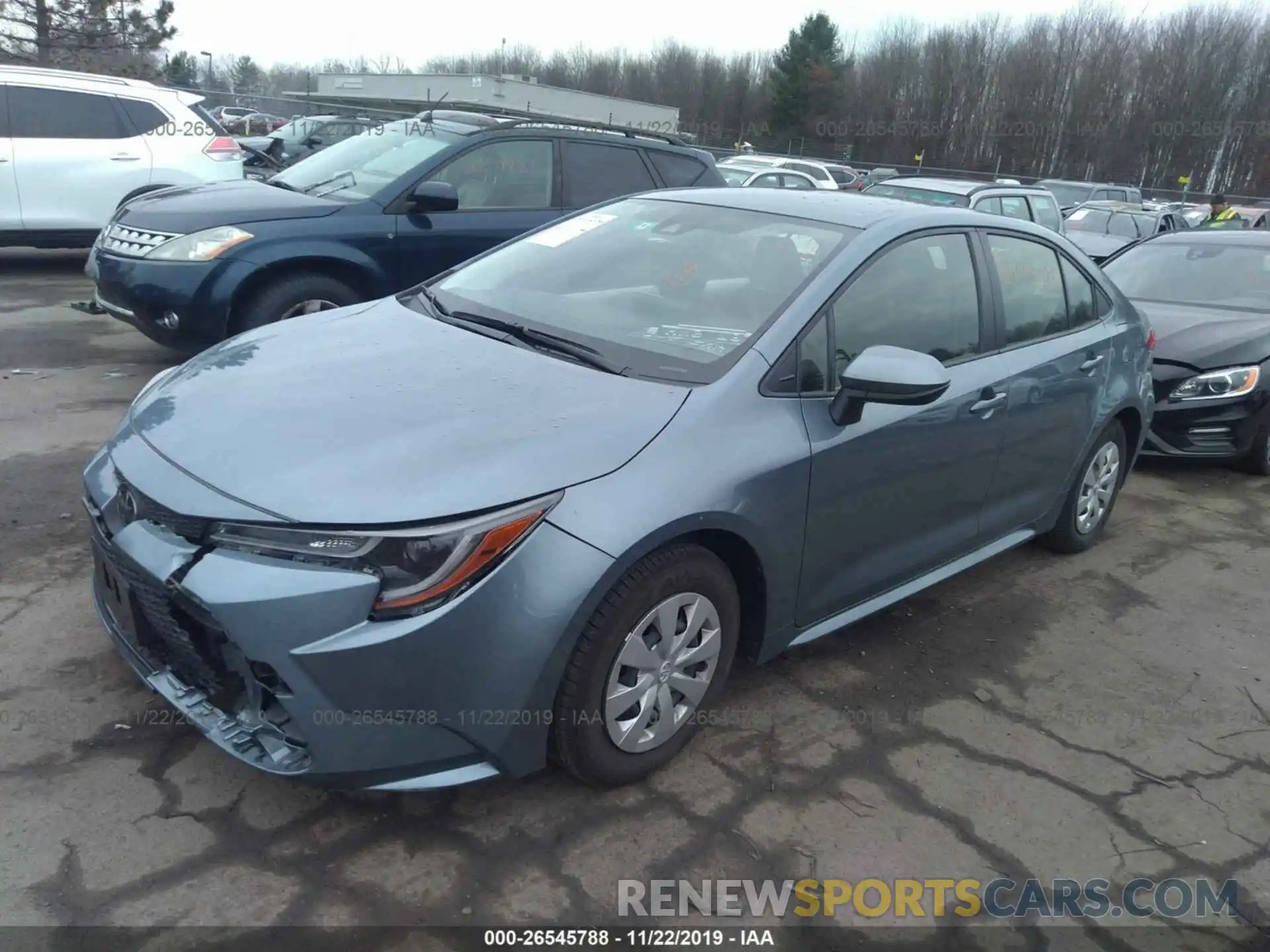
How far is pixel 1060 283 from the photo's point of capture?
4.34m

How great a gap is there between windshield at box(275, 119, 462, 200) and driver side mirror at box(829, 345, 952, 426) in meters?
4.21

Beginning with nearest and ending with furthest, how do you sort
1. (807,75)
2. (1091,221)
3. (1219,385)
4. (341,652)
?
(341,652) → (1219,385) → (1091,221) → (807,75)

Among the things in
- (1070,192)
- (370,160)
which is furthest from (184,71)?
(370,160)

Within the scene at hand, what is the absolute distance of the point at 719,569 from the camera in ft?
9.23

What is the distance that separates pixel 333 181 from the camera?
21.3ft

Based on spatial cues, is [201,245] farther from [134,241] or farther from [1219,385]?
[1219,385]

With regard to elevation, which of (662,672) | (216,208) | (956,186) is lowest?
(662,672)

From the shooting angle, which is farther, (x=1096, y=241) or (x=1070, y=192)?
(x=1070, y=192)

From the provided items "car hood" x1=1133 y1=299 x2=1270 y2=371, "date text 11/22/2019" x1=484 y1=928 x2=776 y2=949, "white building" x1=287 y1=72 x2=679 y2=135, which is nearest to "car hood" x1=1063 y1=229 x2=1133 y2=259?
"car hood" x1=1133 y1=299 x2=1270 y2=371

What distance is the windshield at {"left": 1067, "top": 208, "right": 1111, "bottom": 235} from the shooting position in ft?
49.4

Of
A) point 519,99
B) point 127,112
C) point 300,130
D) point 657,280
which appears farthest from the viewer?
point 519,99

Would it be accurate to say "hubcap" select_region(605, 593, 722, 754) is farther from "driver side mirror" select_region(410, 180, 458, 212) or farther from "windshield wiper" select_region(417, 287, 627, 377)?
"driver side mirror" select_region(410, 180, 458, 212)

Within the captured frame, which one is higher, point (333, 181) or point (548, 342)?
point (333, 181)

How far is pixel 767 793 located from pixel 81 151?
9.31 m
